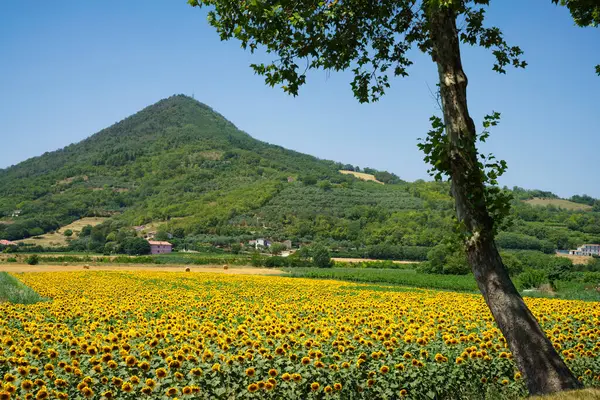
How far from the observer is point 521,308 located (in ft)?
19.8

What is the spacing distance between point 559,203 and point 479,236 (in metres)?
173

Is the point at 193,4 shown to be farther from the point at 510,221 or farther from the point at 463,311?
the point at 463,311

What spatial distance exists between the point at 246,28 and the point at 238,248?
99261 millimetres

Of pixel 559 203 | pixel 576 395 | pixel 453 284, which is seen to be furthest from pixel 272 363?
pixel 559 203

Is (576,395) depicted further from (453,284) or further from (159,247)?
(159,247)

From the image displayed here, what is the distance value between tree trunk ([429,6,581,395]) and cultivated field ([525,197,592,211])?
6356 inches

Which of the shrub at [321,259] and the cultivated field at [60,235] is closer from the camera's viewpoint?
the shrub at [321,259]

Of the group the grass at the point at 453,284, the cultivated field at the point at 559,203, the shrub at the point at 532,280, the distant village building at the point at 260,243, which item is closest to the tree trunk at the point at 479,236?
the grass at the point at 453,284

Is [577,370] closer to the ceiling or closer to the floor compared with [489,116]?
closer to the floor

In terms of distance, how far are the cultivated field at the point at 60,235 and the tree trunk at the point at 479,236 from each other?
4859 inches

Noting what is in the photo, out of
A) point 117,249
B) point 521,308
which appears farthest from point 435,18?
point 117,249

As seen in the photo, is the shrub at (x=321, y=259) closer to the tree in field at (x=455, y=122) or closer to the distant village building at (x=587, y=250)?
the distant village building at (x=587, y=250)

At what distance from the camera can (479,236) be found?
6098 millimetres

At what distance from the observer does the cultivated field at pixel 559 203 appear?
14926cm
